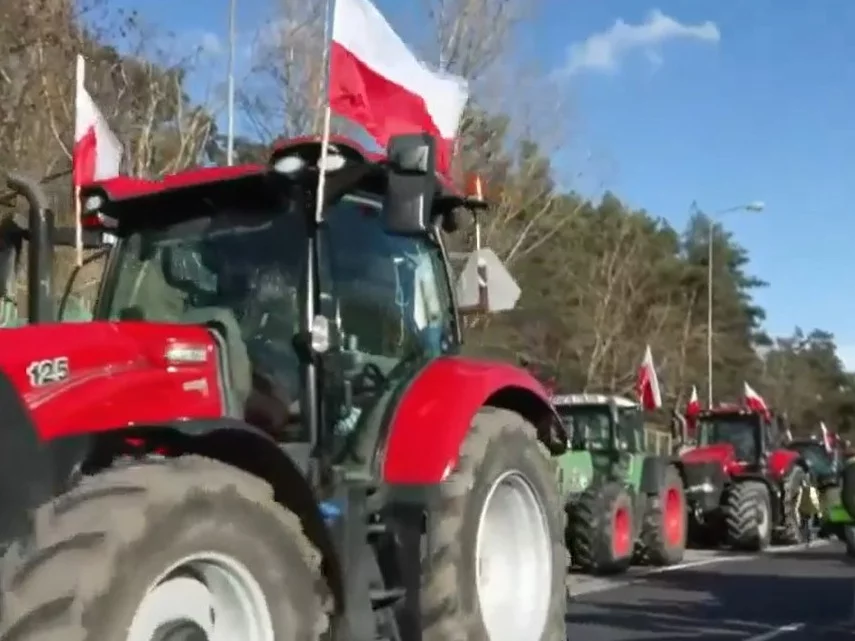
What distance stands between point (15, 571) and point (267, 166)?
2134mm

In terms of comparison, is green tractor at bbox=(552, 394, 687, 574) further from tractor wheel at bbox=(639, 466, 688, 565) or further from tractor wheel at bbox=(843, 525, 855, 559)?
tractor wheel at bbox=(843, 525, 855, 559)

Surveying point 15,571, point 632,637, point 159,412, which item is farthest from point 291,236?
point 632,637

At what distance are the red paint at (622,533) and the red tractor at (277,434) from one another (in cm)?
942

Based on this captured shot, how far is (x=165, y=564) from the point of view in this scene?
12.0 feet

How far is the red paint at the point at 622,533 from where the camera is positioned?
50.3 feet

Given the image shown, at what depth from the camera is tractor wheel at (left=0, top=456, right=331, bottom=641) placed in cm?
333

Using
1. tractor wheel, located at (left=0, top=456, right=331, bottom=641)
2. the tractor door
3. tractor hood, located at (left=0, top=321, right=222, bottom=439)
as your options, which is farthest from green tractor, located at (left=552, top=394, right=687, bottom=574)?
tractor wheel, located at (left=0, top=456, right=331, bottom=641)

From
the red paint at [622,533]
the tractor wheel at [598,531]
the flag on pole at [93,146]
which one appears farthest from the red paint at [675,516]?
the flag on pole at [93,146]

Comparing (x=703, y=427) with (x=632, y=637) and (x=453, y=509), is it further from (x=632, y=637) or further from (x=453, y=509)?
(x=453, y=509)

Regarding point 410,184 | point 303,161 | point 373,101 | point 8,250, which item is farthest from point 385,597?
point 373,101

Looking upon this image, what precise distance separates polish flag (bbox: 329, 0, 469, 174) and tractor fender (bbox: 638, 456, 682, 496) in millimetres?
11261

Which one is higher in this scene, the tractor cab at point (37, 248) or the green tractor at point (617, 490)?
the tractor cab at point (37, 248)

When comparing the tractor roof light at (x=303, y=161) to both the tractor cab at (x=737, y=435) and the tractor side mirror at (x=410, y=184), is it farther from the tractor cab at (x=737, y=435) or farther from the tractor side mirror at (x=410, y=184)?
the tractor cab at (x=737, y=435)

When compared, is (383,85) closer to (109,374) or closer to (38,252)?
(38,252)
